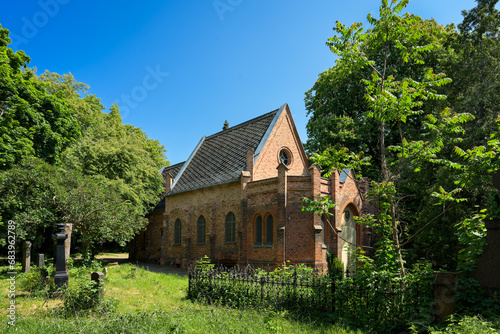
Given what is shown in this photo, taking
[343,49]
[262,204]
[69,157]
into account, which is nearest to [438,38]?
[262,204]

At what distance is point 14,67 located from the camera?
2014 centimetres

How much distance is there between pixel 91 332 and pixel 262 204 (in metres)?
14.9

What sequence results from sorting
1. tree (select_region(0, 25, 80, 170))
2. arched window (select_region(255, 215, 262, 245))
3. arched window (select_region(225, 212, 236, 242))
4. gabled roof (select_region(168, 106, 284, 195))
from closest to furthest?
tree (select_region(0, 25, 80, 170))
arched window (select_region(255, 215, 262, 245))
arched window (select_region(225, 212, 236, 242))
gabled roof (select_region(168, 106, 284, 195))

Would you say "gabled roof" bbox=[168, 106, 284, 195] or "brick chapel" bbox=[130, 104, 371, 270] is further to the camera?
"gabled roof" bbox=[168, 106, 284, 195]

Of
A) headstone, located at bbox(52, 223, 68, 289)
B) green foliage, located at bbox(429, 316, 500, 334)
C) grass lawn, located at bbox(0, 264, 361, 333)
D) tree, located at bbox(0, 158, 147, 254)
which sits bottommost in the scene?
grass lawn, located at bbox(0, 264, 361, 333)

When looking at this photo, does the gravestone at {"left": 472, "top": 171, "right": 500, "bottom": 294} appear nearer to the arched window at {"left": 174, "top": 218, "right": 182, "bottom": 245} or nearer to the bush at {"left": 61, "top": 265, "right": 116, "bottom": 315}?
the bush at {"left": 61, "top": 265, "right": 116, "bottom": 315}

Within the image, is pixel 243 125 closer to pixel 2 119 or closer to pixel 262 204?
pixel 262 204

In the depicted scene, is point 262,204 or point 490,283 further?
point 262,204

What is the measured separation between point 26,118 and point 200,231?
13454 millimetres

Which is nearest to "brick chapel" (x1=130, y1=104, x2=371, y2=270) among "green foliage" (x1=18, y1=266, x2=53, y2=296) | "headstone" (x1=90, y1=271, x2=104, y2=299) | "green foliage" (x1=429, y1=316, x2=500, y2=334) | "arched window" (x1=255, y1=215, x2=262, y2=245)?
"arched window" (x1=255, y1=215, x2=262, y2=245)

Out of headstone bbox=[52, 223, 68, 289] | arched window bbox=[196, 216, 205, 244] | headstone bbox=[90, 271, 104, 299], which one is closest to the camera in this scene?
headstone bbox=[90, 271, 104, 299]

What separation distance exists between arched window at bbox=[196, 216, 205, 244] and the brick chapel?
0.07 meters

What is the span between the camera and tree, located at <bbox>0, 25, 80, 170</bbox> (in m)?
18.2

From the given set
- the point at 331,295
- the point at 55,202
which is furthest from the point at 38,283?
the point at 331,295
